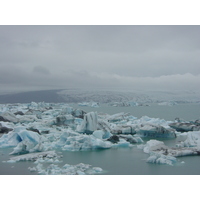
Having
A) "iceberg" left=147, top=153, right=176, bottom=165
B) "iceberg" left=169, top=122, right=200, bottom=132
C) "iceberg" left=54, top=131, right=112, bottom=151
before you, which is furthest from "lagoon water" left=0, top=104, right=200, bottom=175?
"iceberg" left=169, top=122, right=200, bottom=132

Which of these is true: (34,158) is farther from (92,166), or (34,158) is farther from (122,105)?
(122,105)

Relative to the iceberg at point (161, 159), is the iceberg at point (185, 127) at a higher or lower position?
higher

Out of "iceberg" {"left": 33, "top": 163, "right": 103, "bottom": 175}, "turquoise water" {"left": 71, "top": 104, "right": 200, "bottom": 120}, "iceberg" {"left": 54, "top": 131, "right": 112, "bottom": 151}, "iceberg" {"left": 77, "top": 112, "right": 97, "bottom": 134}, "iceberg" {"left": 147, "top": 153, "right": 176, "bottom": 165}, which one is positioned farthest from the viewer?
"turquoise water" {"left": 71, "top": 104, "right": 200, "bottom": 120}

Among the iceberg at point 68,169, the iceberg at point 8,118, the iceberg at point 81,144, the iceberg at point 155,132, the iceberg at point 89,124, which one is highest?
the iceberg at point 8,118

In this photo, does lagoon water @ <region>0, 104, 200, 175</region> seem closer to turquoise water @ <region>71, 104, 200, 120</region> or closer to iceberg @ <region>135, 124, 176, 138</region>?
iceberg @ <region>135, 124, 176, 138</region>

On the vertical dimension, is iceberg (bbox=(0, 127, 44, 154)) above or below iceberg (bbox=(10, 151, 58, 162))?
above

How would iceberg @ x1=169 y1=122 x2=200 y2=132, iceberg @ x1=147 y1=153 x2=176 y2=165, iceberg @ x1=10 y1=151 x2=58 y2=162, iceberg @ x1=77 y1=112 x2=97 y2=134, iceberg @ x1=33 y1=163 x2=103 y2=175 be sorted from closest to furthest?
iceberg @ x1=33 y1=163 x2=103 y2=175 → iceberg @ x1=147 y1=153 x2=176 y2=165 → iceberg @ x1=10 y1=151 x2=58 y2=162 → iceberg @ x1=77 y1=112 x2=97 y2=134 → iceberg @ x1=169 y1=122 x2=200 y2=132

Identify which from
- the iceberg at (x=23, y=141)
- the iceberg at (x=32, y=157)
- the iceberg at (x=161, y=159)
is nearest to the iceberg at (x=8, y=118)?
the iceberg at (x=23, y=141)

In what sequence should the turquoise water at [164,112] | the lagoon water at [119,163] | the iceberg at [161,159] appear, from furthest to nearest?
the turquoise water at [164,112]
the iceberg at [161,159]
the lagoon water at [119,163]

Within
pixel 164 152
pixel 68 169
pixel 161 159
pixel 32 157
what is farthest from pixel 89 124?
pixel 68 169

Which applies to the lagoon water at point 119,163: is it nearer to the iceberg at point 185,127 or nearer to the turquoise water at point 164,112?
the iceberg at point 185,127

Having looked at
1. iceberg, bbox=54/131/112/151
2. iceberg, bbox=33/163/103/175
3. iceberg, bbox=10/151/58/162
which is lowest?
iceberg, bbox=33/163/103/175
